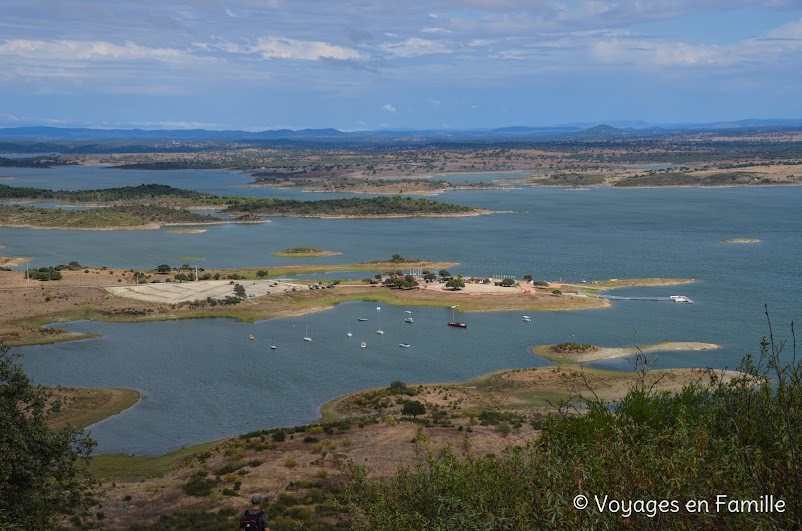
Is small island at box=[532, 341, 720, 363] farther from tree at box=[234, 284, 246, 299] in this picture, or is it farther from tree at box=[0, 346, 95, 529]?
tree at box=[0, 346, 95, 529]

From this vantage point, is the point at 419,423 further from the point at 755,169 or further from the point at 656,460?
the point at 755,169

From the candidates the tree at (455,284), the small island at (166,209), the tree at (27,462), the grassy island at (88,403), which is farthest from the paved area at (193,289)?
the small island at (166,209)

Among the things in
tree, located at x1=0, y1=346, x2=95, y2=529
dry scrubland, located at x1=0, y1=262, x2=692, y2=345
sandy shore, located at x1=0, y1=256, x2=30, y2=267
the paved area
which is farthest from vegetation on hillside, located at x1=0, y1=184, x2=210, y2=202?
tree, located at x1=0, y1=346, x2=95, y2=529

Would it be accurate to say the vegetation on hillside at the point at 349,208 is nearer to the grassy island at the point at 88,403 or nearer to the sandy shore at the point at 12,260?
the sandy shore at the point at 12,260

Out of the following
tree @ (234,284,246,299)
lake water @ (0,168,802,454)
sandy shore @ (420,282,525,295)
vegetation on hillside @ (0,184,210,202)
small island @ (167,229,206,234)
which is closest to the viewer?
lake water @ (0,168,802,454)

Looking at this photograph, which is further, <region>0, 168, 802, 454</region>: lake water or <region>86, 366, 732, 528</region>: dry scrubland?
<region>0, 168, 802, 454</region>: lake water

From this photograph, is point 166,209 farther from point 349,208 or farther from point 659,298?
point 659,298
